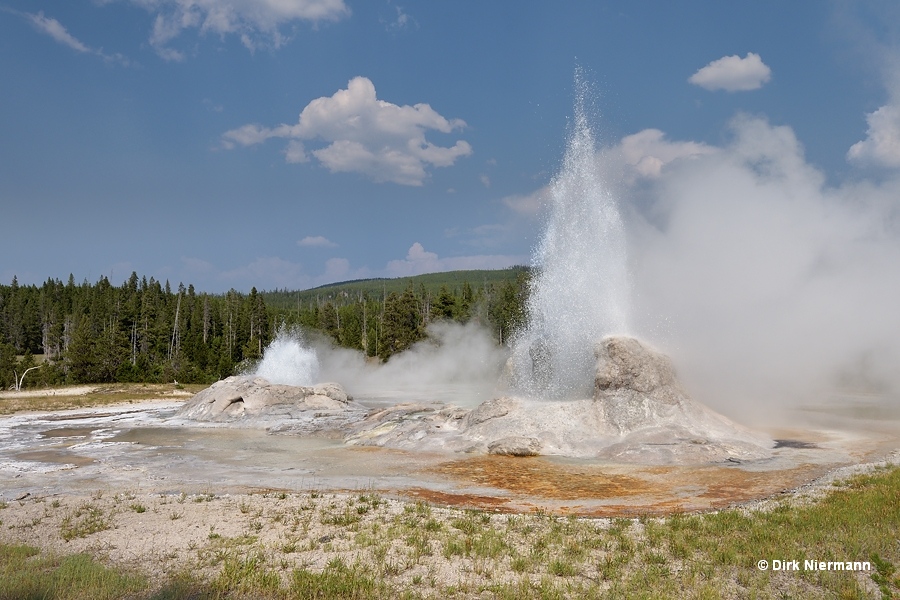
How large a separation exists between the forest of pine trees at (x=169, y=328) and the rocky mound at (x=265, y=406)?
98.3 feet

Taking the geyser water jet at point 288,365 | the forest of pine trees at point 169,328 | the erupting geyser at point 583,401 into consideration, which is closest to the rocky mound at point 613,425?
the erupting geyser at point 583,401

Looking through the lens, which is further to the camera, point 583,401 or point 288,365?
point 288,365

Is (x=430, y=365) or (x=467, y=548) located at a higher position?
(x=430, y=365)

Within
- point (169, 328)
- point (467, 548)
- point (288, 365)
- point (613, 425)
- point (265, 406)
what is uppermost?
point (169, 328)

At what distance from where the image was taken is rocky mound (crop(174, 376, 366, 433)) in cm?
2597

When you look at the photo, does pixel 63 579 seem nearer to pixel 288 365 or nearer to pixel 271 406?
pixel 271 406

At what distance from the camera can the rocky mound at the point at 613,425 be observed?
16.8 metres

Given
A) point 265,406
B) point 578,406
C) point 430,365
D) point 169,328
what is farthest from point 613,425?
point 169,328

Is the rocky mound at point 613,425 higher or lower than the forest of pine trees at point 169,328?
lower

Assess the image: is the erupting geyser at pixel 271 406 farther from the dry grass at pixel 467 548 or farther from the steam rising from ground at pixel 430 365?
the dry grass at pixel 467 548

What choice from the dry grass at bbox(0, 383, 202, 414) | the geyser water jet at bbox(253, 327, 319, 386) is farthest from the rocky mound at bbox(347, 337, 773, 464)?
the dry grass at bbox(0, 383, 202, 414)

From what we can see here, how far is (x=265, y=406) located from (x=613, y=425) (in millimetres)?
16649

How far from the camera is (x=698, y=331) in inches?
1009

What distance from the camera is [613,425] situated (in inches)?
712
